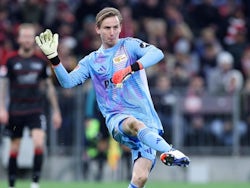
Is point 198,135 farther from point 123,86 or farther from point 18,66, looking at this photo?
point 123,86

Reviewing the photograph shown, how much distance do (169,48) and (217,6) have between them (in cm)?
219

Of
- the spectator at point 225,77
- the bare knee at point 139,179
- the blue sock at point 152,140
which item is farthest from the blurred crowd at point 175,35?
the blue sock at point 152,140

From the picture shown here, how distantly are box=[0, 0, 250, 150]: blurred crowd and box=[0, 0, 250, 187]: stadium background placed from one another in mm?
22

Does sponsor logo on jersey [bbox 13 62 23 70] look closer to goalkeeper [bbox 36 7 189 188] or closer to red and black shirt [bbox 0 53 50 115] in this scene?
red and black shirt [bbox 0 53 50 115]

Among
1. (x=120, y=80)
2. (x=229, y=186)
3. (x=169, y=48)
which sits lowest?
(x=229, y=186)

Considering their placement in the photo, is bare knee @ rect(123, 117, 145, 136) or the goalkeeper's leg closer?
the goalkeeper's leg

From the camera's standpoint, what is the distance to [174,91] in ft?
68.6

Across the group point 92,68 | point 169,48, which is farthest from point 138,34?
point 92,68

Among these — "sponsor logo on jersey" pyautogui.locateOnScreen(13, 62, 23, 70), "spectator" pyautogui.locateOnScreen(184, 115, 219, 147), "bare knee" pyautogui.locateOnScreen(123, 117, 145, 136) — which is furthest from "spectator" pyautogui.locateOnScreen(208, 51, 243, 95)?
"bare knee" pyautogui.locateOnScreen(123, 117, 145, 136)

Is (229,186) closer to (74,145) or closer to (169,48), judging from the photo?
(74,145)

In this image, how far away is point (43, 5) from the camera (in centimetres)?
2436

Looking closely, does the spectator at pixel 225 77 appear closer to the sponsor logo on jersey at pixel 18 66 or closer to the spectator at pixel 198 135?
the spectator at pixel 198 135

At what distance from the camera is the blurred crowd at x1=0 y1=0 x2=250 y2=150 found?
21438mm

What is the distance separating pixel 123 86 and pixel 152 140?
33.7 inches
